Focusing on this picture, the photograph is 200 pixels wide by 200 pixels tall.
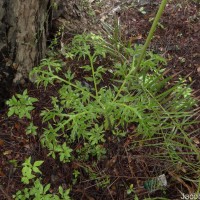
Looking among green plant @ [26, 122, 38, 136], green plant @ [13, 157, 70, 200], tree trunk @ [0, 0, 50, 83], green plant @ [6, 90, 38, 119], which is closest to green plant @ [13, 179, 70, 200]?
green plant @ [13, 157, 70, 200]

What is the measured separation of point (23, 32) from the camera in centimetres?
207

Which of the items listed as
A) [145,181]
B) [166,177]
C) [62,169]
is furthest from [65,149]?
[166,177]

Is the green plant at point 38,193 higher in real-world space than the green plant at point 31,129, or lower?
lower

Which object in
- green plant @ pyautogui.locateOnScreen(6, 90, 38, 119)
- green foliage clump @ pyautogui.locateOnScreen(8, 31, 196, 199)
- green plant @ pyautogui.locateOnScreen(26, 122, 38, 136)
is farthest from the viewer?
green plant @ pyautogui.locateOnScreen(26, 122, 38, 136)

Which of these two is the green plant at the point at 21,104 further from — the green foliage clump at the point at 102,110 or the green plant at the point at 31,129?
the green plant at the point at 31,129

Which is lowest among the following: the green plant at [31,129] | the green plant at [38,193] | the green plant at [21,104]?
the green plant at [38,193]

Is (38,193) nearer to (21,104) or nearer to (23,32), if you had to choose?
(21,104)

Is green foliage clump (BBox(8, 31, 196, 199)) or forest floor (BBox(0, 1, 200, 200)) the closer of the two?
→ green foliage clump (BBox(8, 31, 196, 199))

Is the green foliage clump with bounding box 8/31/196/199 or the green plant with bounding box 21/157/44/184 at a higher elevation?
the green foliage clump with bounding box 8/31/196/199

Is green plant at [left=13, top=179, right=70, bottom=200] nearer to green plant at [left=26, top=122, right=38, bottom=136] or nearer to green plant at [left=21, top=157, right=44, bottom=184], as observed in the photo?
green plant at [left=21, top=157, right=44, bottom=184]

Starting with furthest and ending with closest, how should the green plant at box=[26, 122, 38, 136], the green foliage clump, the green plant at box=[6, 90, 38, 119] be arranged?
the green plant at box=[26, 122, 38, 136] → the green plant at box=[6, 90, 38, 119] → the green foliage clump

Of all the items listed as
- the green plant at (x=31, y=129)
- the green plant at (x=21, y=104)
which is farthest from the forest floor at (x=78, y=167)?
the green plant at (x=21, y=104)

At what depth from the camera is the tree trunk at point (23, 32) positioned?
1.92 meters

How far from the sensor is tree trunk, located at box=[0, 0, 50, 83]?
6.30 feet
